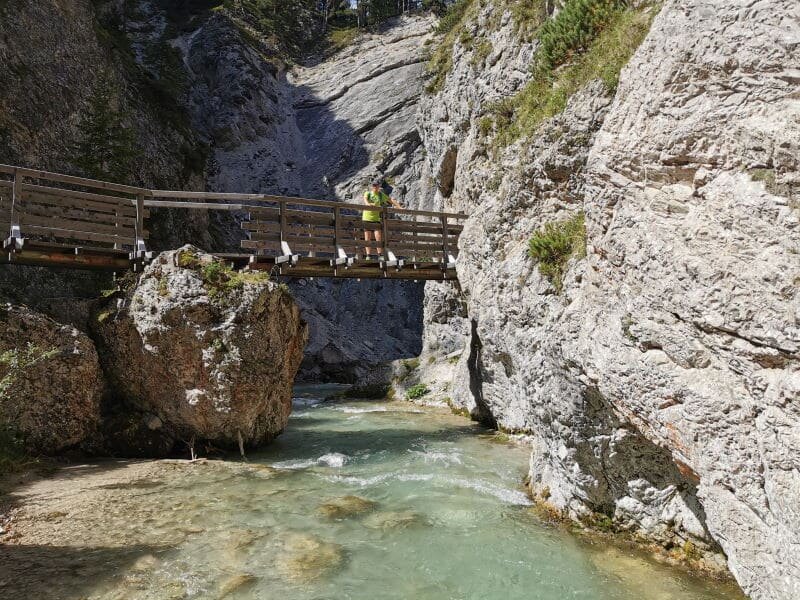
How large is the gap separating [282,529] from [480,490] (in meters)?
3.62

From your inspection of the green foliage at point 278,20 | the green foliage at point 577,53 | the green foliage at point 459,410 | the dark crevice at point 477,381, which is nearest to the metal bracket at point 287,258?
the dark crevice at point 477,381

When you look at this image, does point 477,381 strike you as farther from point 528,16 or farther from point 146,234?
point 528,16

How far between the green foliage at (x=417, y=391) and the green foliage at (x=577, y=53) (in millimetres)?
10162

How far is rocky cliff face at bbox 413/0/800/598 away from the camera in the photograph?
183 inches

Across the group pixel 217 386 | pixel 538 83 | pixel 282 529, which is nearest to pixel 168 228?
pixel 217 386

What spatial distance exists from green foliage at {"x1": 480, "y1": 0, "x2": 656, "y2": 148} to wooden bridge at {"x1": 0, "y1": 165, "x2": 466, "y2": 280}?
492cm

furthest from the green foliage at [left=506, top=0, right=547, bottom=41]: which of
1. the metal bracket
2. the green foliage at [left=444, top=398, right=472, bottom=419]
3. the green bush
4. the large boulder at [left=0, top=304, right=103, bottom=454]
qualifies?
the large boulder at [left=0, top=304, right=103, bottom=454]

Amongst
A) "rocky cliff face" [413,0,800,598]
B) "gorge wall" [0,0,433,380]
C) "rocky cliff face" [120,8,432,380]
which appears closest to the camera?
"rocky cliff face" [413,0,800,598]

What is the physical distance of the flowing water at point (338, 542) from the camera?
5.64m

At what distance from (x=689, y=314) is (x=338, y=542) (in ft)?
17.0

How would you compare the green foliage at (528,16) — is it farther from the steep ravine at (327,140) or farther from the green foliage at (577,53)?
the steep ravine at (327,140)

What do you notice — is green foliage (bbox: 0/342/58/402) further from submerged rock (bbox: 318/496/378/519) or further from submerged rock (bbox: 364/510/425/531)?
submerged rock (bbox: 364/510/425/531)

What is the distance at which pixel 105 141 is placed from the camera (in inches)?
866

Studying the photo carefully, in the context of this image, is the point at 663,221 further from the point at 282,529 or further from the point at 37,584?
the point at 37,584
